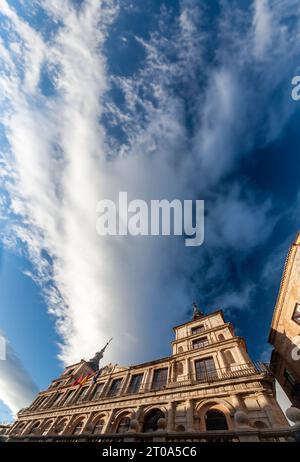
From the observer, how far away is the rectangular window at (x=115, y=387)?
1812cm

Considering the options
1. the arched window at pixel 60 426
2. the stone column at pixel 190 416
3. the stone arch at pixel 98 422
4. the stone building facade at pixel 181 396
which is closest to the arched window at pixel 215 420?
the stone building facade at pixel 181 396

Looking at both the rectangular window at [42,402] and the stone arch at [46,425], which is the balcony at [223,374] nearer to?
the stone arch at [46,425]

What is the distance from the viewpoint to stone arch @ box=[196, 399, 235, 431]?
35.4ft

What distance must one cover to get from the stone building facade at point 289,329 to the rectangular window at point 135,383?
40.6 ft

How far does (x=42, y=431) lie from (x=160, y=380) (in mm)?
14607

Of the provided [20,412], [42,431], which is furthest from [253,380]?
[20,412]

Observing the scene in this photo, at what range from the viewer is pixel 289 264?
47.2 feet

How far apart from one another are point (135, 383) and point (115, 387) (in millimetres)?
2790

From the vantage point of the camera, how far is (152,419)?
13.4m

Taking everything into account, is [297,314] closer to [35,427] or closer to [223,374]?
[223,374]
